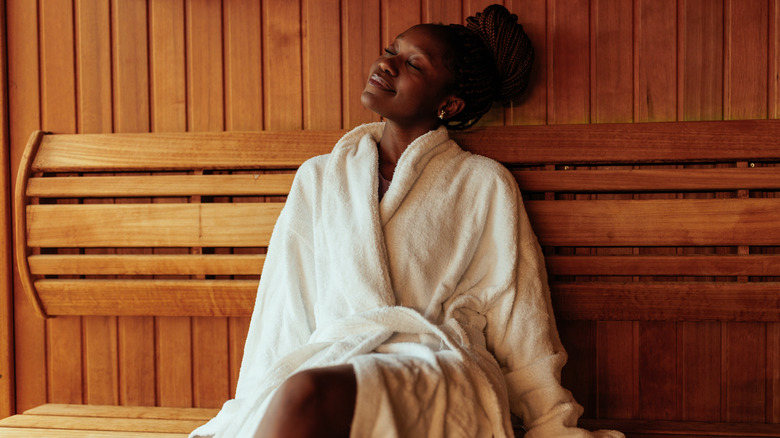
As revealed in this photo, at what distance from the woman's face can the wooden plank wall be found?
257mm

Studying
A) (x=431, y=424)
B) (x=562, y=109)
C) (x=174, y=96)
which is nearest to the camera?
(x=431, y=424)

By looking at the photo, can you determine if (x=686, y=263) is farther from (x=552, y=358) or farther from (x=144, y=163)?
(x=144, y=163)

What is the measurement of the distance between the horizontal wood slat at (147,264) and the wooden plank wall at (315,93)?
18cm

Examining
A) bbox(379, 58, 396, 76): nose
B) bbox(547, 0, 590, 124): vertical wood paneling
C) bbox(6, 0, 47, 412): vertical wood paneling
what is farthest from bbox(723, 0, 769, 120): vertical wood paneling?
bbox(6, 0, 47, 412): vertical wood paneling

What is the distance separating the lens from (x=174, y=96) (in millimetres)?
1761

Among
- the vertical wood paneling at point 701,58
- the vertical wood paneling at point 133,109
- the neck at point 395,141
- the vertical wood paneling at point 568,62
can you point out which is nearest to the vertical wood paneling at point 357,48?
the neck at point 395,141

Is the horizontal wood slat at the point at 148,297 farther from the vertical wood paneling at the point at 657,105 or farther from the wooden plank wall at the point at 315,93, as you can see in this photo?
the vertical wood paneling at the point at 657,105

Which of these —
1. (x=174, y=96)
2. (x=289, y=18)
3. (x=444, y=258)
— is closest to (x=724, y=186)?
(x=444, y=258)

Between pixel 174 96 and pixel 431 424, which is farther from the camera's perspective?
pixel 174 96

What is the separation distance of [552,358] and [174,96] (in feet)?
4.32

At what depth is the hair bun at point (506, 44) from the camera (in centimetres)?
152

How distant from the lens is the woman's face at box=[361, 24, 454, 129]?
4.67 feet

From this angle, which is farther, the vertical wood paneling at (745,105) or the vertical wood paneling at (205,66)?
the vertical wood paneling at (205,66)

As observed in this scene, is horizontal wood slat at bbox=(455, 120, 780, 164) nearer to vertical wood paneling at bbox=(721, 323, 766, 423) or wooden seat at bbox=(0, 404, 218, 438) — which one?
vertical wood paneling at bbox=(721, 323, 766, 423)
